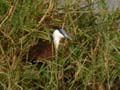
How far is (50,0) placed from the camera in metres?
3.50

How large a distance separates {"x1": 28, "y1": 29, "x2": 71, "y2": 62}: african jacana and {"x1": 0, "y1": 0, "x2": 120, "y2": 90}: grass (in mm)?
42

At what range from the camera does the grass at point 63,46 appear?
10.4ft

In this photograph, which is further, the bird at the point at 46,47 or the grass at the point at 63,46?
the bird at the point at 46,47

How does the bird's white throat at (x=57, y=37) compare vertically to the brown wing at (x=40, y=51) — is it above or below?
above

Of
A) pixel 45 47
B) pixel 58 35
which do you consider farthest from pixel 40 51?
pixel 58 35

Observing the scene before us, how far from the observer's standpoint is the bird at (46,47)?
331 cm

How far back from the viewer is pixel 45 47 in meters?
3.41

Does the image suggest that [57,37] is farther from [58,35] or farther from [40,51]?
[40,51]

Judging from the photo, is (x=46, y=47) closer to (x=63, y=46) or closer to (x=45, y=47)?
(x=45, y=47)

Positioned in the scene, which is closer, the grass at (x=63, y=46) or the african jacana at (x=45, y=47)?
the grass at (x=63, y=46)

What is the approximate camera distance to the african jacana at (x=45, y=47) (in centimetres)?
332

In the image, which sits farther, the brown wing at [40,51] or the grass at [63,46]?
the brown wing at [40,51]

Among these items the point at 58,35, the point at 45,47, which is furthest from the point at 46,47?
the point at 58,35

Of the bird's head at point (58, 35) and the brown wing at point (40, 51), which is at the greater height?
the bird's head at point (58, 35)
